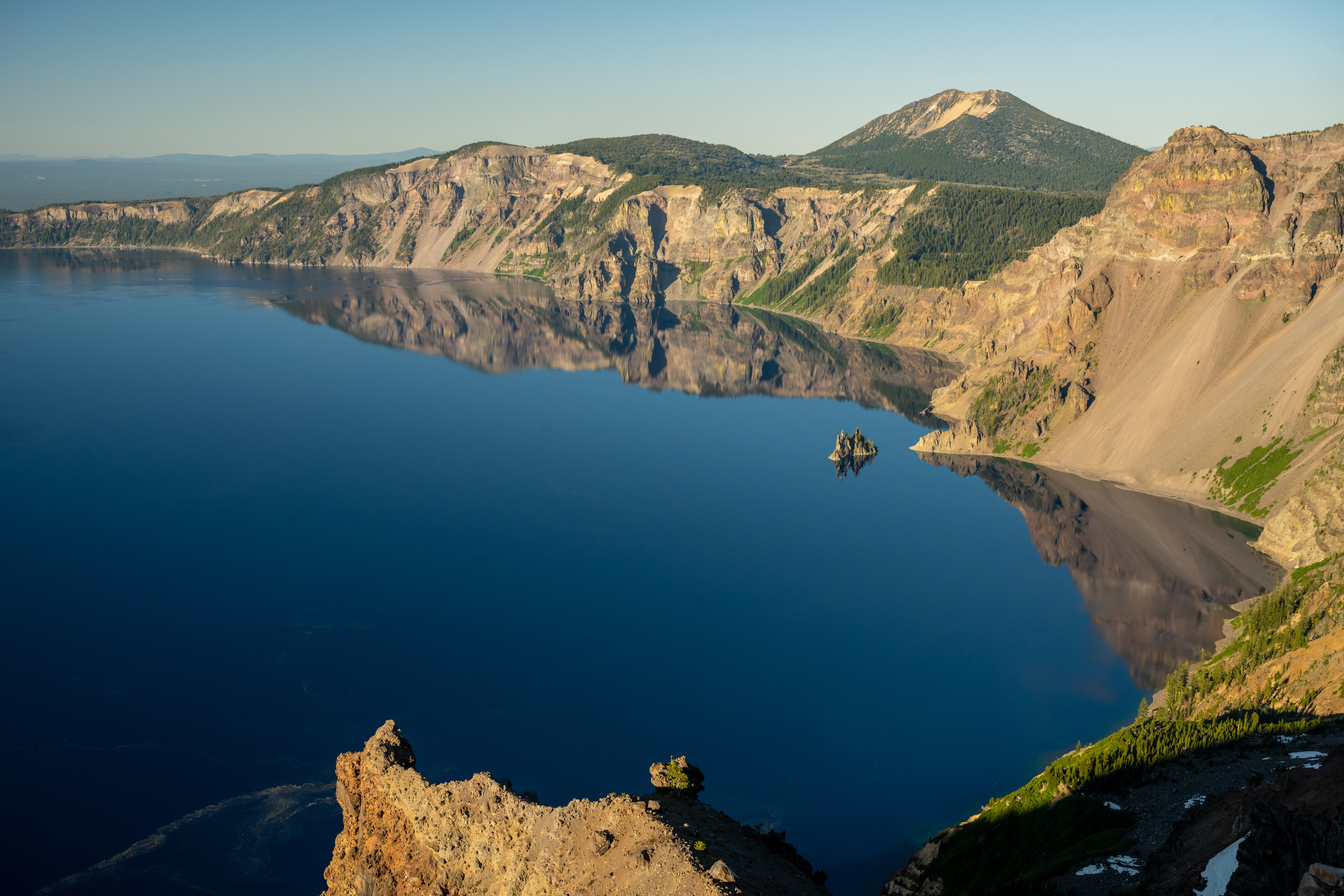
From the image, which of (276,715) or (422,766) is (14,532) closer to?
(276,715)

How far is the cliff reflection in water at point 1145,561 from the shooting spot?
4043 inches

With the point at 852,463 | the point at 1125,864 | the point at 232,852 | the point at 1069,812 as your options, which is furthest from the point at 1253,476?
the point at 232,852

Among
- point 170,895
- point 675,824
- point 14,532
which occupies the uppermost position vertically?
point 675,824

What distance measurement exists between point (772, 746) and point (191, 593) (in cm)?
7164

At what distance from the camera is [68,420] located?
616ft

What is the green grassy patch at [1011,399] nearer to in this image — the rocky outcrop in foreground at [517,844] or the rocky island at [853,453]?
the rocky island at [853,453]

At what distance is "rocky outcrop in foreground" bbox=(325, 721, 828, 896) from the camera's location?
38875mm

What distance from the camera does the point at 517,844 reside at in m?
41.6

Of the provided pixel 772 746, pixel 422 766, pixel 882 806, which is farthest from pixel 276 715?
pixel 882 806

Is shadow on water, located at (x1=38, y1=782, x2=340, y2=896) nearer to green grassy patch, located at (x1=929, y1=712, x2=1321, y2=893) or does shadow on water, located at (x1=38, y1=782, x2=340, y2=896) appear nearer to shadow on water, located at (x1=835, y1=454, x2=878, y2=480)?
green grassy patch, located at (x1=929, y1=712, x2=1321, y2=893)

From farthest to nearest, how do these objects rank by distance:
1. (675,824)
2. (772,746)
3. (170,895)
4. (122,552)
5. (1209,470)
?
(1209,470) < (122,552) < (772,746) < (170,895) < (675,824)

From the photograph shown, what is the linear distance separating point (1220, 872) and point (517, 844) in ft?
107

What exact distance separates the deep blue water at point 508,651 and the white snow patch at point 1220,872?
1147 inches

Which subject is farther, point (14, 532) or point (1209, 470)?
point (1209, 470)
